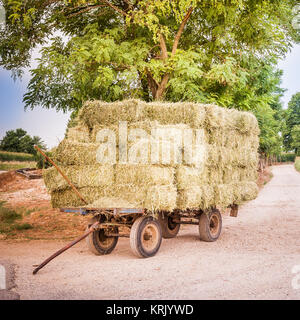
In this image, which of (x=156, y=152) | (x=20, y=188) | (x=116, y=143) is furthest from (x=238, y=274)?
(x=20, y=188)

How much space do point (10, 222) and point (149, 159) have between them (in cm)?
758

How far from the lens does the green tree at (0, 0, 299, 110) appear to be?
1280cm

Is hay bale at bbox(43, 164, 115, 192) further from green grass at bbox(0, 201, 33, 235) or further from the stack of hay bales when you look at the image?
green grass at bbox(0, 201, 33, 235)

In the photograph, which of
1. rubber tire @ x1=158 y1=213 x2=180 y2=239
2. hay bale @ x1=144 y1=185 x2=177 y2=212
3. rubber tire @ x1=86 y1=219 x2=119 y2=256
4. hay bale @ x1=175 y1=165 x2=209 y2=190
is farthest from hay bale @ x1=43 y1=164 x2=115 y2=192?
rubber tire @ x1=158 y1=213 x2=180 y2=239

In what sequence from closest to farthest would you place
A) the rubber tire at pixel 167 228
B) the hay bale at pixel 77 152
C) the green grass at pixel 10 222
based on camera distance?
the hay bale at pixel 77 152
the rubber tire at pixel 167 228
the green grass at pixel 10 222

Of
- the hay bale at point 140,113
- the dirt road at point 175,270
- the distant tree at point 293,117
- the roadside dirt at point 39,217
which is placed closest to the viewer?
the dirt road at point 175,270

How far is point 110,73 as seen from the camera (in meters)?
12.5

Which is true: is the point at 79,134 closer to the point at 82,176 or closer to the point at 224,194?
the point at 82,176

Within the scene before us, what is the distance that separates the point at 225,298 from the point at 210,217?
517cm

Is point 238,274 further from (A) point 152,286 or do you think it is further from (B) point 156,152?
(B) point 156,152

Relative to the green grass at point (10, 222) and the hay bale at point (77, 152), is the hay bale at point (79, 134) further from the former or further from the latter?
the green grass at point (10, 222)

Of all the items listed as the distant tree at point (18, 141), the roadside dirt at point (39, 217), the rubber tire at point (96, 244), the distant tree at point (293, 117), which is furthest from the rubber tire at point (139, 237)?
the distant tree at point (293, 117)

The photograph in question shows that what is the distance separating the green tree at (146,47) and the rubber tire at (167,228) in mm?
4253

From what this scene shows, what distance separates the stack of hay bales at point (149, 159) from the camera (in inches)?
311
